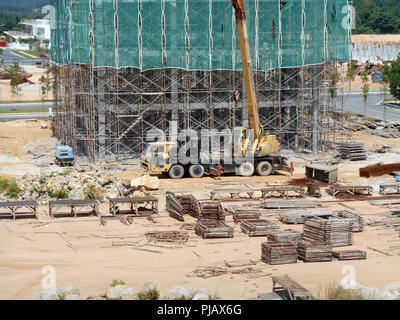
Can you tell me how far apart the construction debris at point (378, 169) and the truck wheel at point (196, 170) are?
863 centimetres

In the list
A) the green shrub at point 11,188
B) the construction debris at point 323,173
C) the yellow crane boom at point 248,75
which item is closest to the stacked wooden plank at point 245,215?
the construction debris at point 323,173

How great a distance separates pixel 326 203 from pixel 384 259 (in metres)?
9.29

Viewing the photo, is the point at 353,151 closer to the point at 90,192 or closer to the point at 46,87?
the point at 90,192

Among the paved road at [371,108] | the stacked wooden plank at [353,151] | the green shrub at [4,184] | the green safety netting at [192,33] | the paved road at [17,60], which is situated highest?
the paved road at [17,60]

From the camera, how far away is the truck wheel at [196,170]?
3822cm

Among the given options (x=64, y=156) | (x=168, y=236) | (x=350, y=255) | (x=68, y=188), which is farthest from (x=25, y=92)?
(x=350, y=255)

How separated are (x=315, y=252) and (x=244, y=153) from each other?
639 inches

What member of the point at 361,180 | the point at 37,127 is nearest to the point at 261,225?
the point at 361,180

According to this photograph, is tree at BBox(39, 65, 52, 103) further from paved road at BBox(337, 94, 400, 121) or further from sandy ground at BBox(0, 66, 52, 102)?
paved road at BBox(337, 94, 400, 121)

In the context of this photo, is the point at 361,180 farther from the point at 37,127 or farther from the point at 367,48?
the point at 367,48

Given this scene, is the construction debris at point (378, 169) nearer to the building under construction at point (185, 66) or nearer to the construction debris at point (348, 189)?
the construction debris at point (348, 189)

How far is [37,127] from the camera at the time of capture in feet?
185

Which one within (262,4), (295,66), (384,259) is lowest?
(384,259)

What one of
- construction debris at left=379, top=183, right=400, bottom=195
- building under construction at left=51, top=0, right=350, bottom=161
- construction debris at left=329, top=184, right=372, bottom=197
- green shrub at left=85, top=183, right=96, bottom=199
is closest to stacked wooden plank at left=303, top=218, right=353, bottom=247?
construction debris at left=329, top=184, right=372, bottom=197
